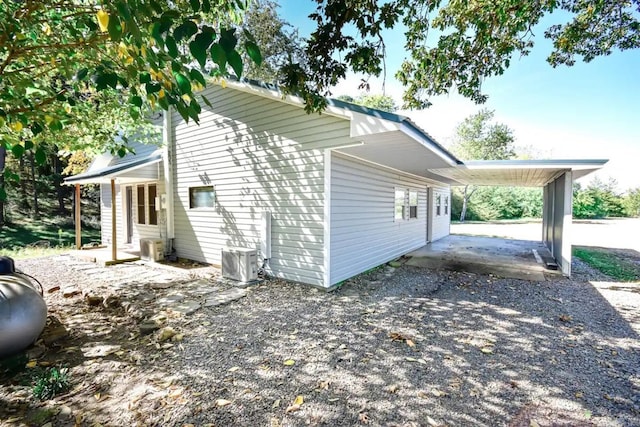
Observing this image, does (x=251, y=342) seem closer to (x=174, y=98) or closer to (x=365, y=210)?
(x=174, y=98)

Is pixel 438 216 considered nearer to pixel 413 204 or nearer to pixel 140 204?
pixel 413 204

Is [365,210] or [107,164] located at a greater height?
[107,164]

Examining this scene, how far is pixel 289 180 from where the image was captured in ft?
20.1

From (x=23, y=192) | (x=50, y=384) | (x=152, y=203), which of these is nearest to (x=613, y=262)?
(x=50, y=384)

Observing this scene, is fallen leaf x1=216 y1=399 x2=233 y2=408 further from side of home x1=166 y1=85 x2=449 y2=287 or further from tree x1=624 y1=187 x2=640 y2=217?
tree x1=624 y1=187 x2=640 y2=217

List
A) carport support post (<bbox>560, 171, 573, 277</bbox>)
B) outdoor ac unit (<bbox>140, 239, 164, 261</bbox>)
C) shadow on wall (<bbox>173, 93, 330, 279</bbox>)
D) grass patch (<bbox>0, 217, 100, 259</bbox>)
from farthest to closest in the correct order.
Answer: grass patch (<bbox>0, 217, 100, 259</bbox>) → outdoor ac unit (<bbox>140, 239, 164, 261</bbox>) → carport support post (<bbox>560, 171, 573, 277</bbox>) → shadow on wall (<bbox>173, 93, 330, 279</bbox>)

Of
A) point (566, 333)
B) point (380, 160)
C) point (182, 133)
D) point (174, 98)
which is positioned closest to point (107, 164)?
point (182, 133)

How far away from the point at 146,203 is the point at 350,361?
8940 mm

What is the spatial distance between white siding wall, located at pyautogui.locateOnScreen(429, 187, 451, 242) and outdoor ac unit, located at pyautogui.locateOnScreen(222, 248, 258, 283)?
29.9 feet

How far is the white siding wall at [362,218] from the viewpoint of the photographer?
19.6 feet

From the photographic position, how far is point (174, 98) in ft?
6.34

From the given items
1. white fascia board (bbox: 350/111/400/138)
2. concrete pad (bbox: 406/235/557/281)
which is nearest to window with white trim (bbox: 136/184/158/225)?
white fascia board (bbox: 350/111/400/138)

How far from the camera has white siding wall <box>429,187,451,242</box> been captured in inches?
503

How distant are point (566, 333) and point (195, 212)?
26.7ft
